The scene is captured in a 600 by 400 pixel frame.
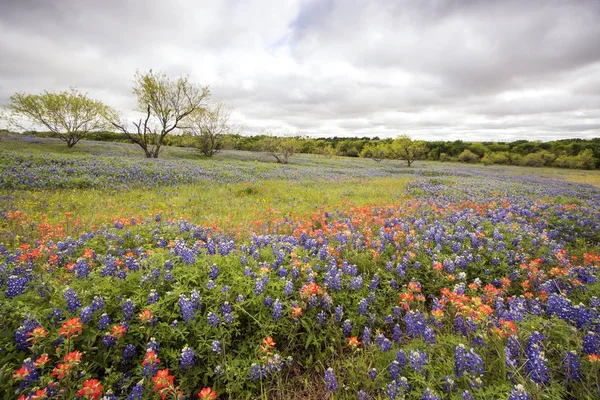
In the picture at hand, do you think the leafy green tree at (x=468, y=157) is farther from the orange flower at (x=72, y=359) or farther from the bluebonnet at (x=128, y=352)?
the orange flower at (x=72, y=359)

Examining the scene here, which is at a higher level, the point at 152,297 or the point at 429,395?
the point at 152,297

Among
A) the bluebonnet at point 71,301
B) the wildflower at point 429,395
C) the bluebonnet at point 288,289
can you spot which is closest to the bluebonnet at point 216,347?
the bluebonnet at point 288,289

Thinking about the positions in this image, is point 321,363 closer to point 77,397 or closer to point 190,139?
point 77,397

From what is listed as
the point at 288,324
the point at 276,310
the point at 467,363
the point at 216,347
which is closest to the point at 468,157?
the point at 467,363

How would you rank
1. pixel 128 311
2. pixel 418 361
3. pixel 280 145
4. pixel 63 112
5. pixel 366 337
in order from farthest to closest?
pixel 280 145, pixel 63 112, pixel 366 337, pixel 128 311, pixel 418 361

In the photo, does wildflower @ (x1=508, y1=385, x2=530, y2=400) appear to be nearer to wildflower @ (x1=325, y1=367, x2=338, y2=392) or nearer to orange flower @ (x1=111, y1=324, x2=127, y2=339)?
wildflower @ (x1=325, y1=367, x2=338, y2=392)

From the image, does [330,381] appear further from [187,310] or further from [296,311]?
[187,310]

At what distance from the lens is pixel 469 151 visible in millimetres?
81250

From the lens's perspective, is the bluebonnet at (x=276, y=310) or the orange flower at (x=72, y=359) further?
the bluebonnet at (x=276, y=310)

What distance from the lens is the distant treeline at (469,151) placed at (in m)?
57.1

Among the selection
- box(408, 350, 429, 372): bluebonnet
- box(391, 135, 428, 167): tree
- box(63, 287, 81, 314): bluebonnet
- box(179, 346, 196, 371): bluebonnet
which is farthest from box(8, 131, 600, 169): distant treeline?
box(408, 350, 429, 372): bluebonnet

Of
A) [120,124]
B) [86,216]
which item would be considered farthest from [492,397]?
[120,124]

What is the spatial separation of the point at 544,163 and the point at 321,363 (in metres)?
97.0

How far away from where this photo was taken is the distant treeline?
187 feet
